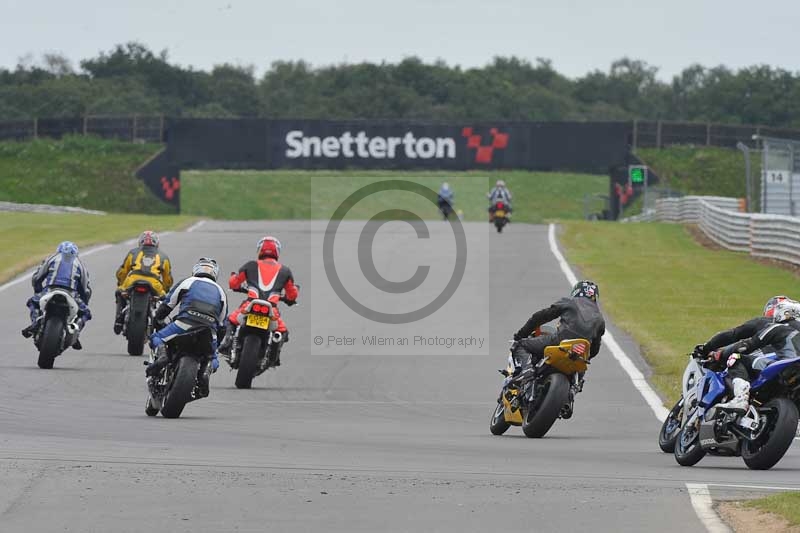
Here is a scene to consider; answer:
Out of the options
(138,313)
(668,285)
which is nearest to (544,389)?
(138,313)

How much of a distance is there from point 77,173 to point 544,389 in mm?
59476

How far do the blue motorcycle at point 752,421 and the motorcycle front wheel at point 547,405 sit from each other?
159 cm

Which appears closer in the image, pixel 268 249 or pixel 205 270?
pixel 205 270

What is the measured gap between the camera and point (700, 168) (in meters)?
72.4

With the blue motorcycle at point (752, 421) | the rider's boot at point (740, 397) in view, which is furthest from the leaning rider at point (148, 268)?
the rider's boot at point (740, 397)

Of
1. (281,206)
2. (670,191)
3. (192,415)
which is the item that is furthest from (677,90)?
(192,415)

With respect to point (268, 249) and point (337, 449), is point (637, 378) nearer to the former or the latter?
point (268, 249)

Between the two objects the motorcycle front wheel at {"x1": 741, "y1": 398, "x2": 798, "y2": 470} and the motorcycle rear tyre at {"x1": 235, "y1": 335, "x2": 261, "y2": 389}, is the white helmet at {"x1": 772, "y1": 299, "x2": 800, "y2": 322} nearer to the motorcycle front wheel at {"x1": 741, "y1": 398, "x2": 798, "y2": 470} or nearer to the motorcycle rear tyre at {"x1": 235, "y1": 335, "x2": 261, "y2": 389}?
the motorcycle front wheel at {"x1": 741, "y1": 398, "x2": 798, "y2": 470}

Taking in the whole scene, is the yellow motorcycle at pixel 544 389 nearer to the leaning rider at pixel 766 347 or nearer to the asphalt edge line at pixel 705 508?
the leaning rider at pixel 766 347

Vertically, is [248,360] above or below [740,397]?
below

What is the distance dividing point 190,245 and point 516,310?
14.4m

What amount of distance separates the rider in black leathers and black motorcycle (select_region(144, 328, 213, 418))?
294 cm

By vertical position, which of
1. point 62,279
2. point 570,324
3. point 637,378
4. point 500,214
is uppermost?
point 570,324

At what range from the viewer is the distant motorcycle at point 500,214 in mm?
44719
